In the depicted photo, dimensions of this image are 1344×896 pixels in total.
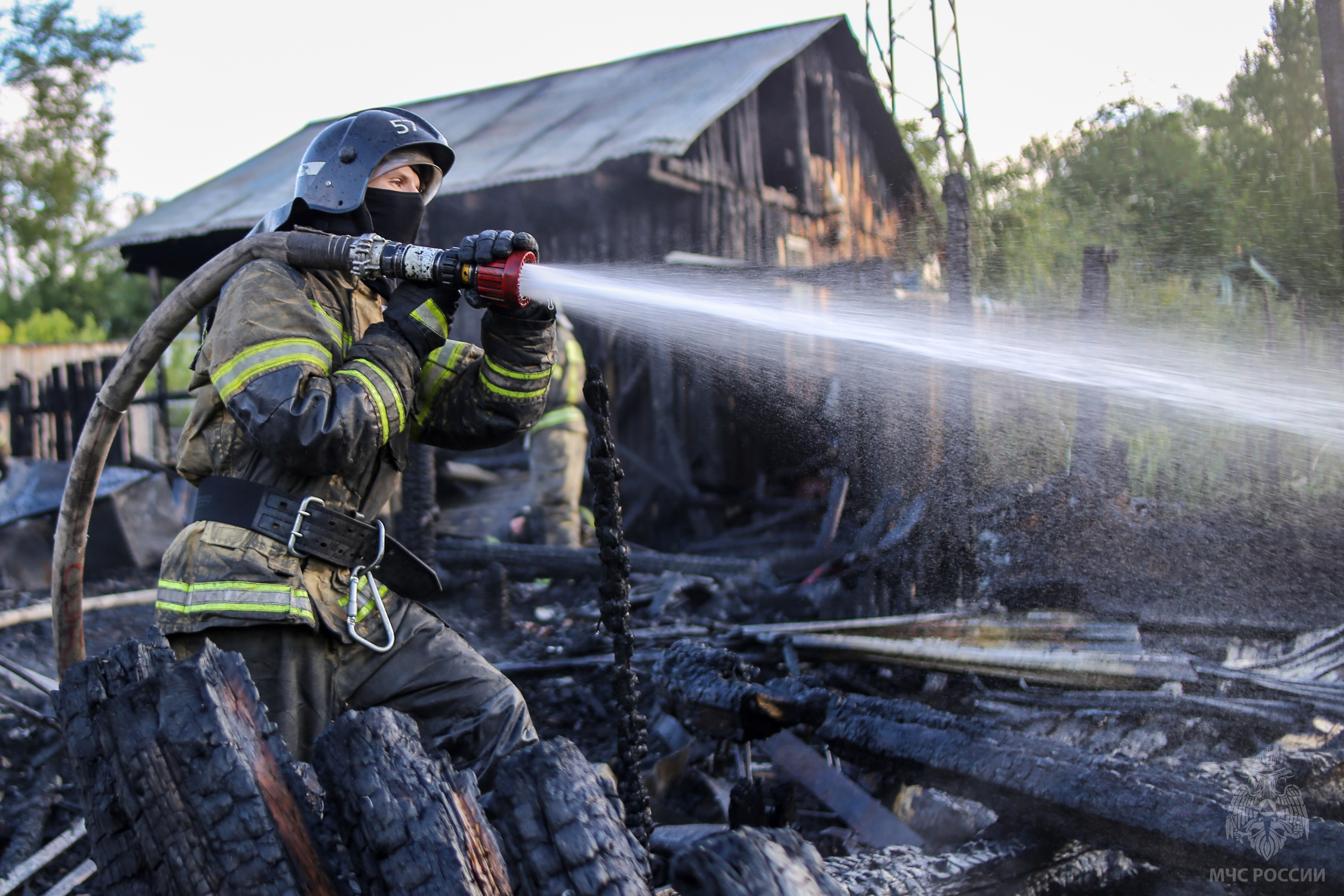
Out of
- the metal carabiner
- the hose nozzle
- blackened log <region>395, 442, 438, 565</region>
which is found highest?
the hose nozzle

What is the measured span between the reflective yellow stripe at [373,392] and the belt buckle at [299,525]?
0.27 meters

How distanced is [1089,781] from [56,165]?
39.0 metres

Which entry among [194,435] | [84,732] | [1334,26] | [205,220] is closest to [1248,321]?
[1334,26]

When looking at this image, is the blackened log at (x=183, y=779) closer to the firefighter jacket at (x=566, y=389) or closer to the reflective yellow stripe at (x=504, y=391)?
the reflective yellow stripe at (x=504, y=391)

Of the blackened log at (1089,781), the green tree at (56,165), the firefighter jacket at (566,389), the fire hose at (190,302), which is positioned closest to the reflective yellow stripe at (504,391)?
the fire hose at (190,302)

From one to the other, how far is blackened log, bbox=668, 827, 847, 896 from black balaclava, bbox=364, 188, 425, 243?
1959mm

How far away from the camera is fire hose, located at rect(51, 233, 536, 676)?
234 centimetres

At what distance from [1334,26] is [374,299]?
437cm

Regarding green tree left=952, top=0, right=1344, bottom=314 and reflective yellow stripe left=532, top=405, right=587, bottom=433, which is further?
green tree left=952, top=0, right=1344, bottom=314

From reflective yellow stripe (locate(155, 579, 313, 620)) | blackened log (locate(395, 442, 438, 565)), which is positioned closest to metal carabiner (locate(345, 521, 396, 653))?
reflective yellow stripe (locate(155, 579, 313, 620))

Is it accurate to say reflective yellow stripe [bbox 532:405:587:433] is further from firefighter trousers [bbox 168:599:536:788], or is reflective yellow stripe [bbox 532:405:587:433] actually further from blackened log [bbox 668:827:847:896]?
blackened log [bbox 668:827:847:896]

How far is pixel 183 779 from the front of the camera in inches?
52.7

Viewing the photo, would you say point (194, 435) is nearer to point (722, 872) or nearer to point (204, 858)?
point (204, 858)

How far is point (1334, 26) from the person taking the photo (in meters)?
4.14
